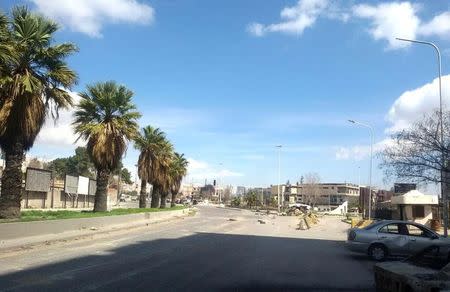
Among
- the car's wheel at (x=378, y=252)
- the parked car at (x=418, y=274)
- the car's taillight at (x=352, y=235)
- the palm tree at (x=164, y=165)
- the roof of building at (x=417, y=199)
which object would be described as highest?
the palm tree at (x=164, y=165)

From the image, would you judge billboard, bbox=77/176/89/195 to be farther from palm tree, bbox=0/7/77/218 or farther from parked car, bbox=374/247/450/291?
parked car, bbox=374/247/450/291

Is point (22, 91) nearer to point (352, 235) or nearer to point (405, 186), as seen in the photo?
point (352, 235)

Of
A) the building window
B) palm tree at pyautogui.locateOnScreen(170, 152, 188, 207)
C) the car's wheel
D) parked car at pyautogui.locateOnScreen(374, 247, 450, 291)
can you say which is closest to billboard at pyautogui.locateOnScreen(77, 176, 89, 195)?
palm tree at pyautogui.locateOnScreen(170, 152, 188, 207)

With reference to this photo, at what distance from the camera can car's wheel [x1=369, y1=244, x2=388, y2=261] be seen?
19.1m

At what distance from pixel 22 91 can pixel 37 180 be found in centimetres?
2306

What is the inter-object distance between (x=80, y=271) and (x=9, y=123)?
1115 centimetres

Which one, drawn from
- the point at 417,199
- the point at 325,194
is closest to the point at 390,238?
the point at 417,199

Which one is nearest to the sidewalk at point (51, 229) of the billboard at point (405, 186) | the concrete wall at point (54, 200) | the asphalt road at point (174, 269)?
the asphalt road at point (174, 269)

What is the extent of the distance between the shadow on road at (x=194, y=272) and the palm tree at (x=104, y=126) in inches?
580

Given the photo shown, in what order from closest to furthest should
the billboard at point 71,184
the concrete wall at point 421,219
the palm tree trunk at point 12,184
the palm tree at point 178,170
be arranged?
the palm tree trunk at point 12,184
the concrete wall at point 421,219
the billboard at point 71,184
the palm tree at point 178,170

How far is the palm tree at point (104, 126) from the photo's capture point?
33938 millimetres

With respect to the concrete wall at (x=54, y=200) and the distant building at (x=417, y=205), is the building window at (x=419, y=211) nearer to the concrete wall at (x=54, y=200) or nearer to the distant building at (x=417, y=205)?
the distant building at (x=417, y=205)

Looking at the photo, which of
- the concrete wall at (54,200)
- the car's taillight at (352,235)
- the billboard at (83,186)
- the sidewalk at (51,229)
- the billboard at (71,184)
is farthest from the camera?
the billboard at (83,186)

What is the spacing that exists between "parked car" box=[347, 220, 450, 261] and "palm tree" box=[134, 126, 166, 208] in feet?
123
